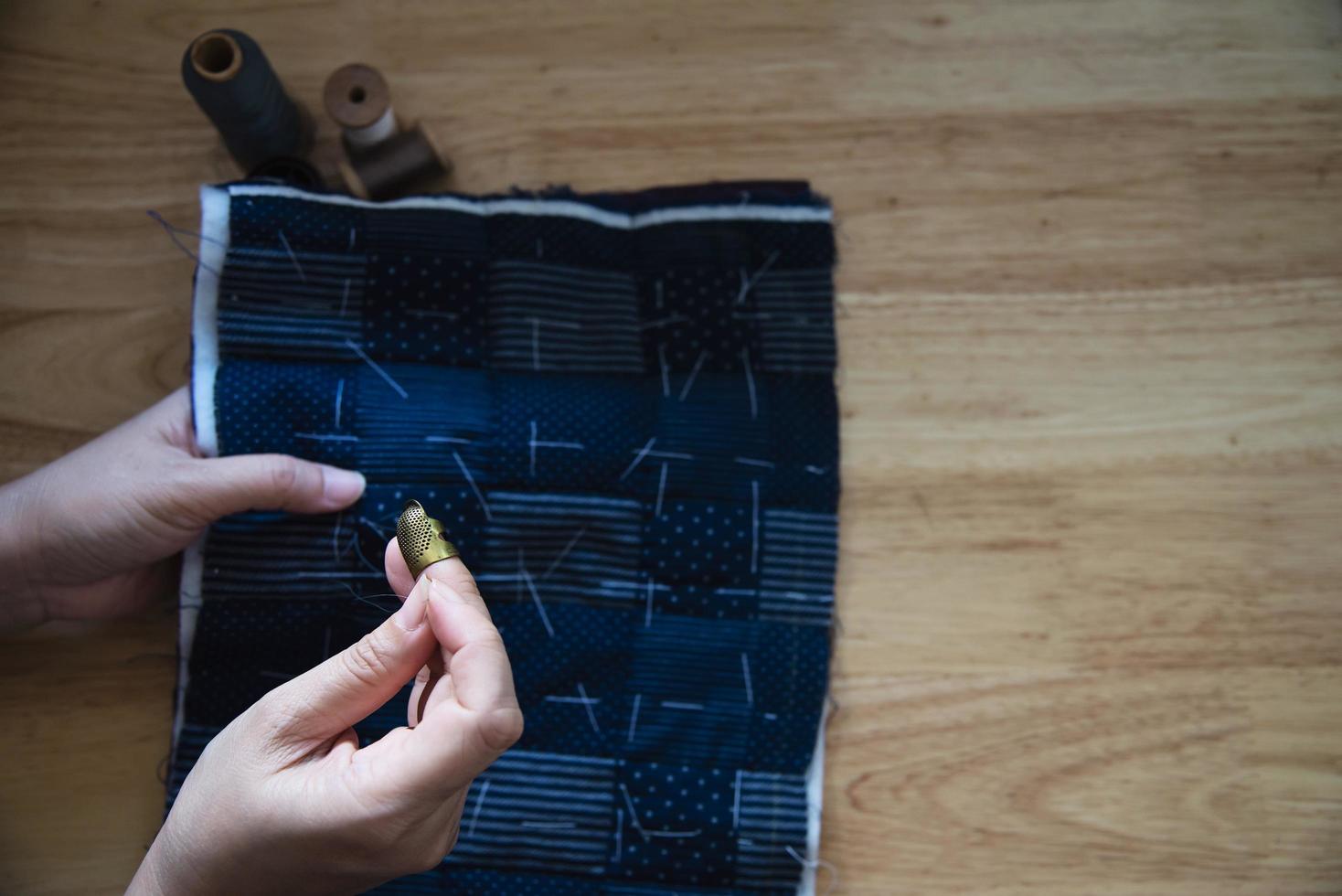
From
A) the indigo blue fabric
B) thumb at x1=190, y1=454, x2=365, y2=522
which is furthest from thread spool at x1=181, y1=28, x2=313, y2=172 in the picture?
thumb at x1=190, y1=454, x2=365, y2=522

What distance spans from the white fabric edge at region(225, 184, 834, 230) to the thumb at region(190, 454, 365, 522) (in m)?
0.33

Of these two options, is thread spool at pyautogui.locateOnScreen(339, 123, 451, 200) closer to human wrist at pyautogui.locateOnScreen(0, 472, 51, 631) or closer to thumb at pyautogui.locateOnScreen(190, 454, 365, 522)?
thumb at pyautogui.locateOnScreen(190, 454, 365, 522)

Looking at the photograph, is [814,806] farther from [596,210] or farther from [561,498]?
[596,210]

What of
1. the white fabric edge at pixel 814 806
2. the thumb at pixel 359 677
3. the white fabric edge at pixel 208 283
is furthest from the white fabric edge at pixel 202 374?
the white fabric edge at pixel 814 806

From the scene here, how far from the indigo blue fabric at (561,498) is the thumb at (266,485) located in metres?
0.04

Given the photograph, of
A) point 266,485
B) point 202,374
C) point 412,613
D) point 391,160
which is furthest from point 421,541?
point 391,160

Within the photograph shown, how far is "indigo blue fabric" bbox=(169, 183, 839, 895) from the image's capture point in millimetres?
1157

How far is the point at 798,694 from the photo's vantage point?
120 centimetres

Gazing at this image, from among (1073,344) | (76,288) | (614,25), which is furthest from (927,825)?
(76,288)

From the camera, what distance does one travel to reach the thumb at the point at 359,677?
830 mm

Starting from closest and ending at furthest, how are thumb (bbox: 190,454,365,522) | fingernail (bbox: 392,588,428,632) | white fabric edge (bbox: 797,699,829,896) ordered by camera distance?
1. fingernail (bbox: 392,588,428,632)
2. thumb (bbox: 190,454,365,522)
3. white fabric edge (bbox: 797,699,829,896)

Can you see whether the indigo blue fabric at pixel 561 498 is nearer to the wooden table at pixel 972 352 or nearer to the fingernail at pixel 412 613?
the wooden table at pixel 972 352

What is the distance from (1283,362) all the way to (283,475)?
1.26 meters

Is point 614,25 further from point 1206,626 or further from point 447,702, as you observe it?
point 1206,626
